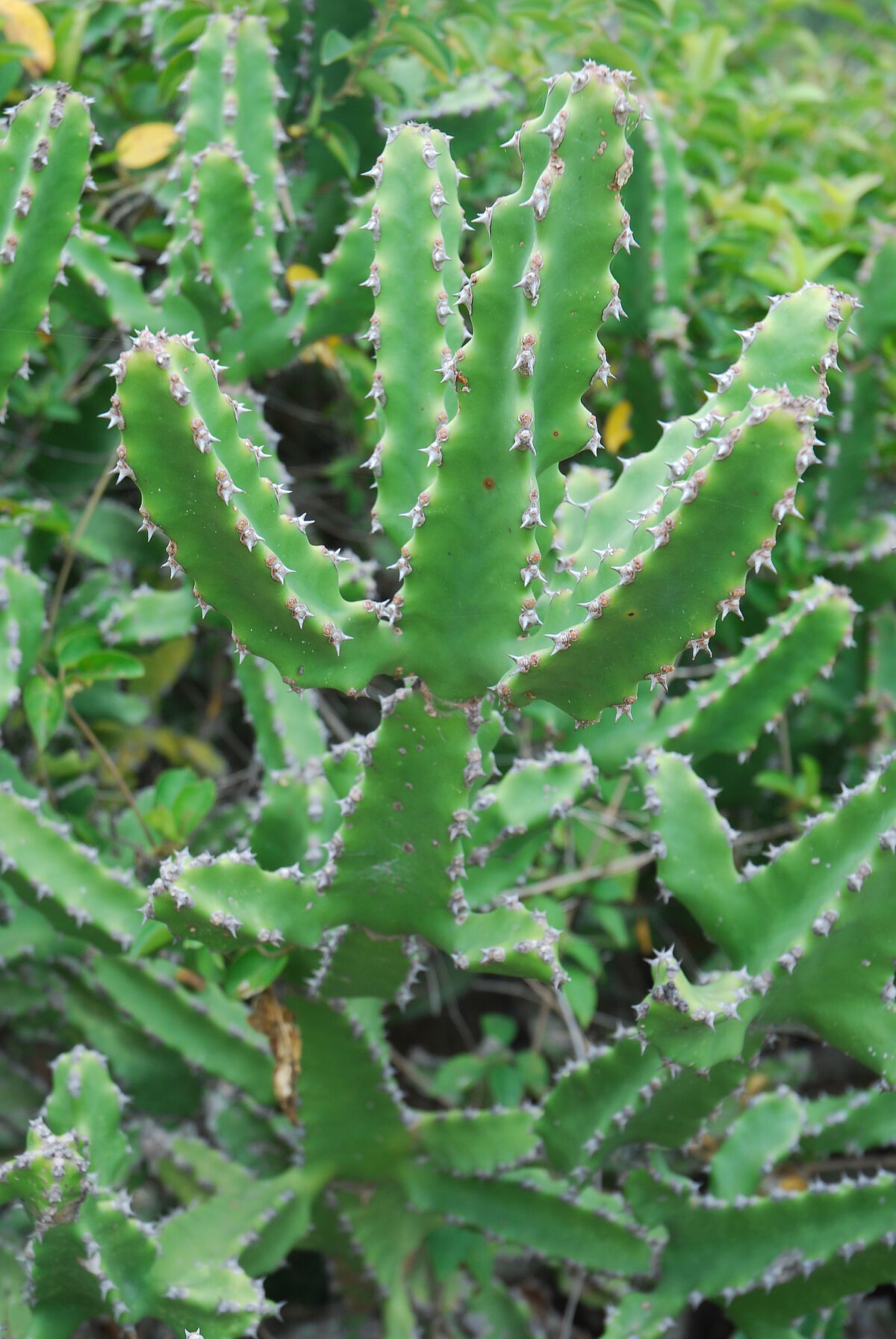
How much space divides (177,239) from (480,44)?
0.90 metres

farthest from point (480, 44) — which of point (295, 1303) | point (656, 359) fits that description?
point (295, 1303)

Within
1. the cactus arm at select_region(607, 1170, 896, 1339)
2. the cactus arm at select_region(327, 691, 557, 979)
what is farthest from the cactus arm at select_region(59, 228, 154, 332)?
the cactus arm at select_region(607, 1170, 896, 1339)

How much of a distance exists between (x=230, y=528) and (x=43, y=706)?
2.75 feet

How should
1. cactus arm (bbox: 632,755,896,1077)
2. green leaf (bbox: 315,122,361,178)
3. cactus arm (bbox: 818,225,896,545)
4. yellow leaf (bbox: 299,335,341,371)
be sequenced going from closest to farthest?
cactus arm (bbox: 632,755,896,1077)
green leaf (bbox: 315,122,361,178)
yellow leaf (bbox: 299,335,341,371)
cactus arm (bbox: 818,225,896,545)

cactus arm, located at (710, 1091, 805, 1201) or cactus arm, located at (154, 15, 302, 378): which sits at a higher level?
cactus arm, located at (154, 15, 302, 378)

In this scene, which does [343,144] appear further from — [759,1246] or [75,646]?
[759,1246]

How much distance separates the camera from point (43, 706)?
177 cm

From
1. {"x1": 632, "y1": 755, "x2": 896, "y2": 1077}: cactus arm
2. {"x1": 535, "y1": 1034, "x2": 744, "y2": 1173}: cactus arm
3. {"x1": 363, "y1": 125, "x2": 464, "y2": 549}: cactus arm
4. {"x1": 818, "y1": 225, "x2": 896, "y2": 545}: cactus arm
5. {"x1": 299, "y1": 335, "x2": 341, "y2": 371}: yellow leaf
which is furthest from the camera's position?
{"x1": 818, "y1": 225, "x2": 896, "y2": 545}: cactus arm

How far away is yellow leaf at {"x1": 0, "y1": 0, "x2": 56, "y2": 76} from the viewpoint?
1.88 metres

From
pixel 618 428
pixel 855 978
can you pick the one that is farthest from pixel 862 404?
pixel 855 978

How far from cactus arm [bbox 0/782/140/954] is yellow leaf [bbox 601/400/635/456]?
4.41 feet

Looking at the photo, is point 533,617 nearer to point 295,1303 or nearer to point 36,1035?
point 36,1035

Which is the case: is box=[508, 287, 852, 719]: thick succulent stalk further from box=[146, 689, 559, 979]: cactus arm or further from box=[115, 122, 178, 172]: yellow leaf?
box=[115, 122, 178, 172]: yellow leaf

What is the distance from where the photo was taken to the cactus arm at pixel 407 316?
1.24m
